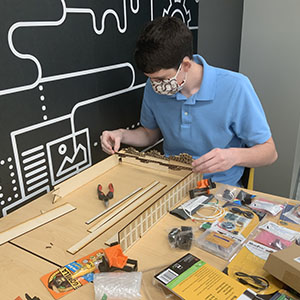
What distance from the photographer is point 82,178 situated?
4.00 feet

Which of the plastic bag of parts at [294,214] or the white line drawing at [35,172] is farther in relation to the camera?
the white line drawing at [35,172]

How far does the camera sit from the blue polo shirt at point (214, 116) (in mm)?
1279

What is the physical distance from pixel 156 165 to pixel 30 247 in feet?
1.95

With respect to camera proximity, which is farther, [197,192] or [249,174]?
[249,174]

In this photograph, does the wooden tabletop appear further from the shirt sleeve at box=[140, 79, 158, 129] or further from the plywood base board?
the shirt sleeve at box=[140, 79, 158, 129]

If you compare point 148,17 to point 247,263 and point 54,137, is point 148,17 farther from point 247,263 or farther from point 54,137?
point 247,263

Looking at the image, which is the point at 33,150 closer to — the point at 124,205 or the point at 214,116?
the point at 124,205

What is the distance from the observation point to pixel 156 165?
1300 mm

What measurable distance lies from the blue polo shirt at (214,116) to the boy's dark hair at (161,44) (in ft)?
0.74

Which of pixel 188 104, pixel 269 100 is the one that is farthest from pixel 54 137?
pixel 269 100

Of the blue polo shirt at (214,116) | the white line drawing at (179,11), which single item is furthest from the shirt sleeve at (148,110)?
the white line drawing at (179,11)

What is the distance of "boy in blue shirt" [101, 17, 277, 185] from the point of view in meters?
1.10

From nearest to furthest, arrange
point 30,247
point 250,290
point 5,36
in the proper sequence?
point 250,290, point 30,247, point 5,36

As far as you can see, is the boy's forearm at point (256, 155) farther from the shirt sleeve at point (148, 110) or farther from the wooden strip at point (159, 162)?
the shirt sleeve at point (148, 110)
